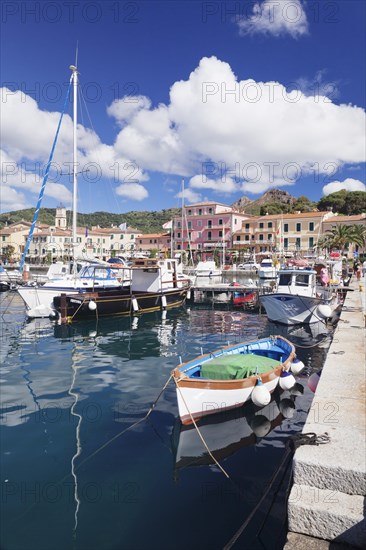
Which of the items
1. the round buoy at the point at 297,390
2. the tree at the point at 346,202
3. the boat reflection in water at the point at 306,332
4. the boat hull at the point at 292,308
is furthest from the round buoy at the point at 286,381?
the tree at the point at 346,202

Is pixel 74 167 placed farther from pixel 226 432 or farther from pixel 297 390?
pixel 226 432

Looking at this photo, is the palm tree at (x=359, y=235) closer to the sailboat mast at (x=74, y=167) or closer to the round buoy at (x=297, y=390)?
the sailboat mast at (x=74, y=167)

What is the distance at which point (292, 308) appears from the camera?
21.2 metres

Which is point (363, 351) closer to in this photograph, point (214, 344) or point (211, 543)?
point (211, 543)

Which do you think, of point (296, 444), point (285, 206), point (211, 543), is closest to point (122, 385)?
point (211, 543)

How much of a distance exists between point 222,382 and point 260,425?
1.41 m

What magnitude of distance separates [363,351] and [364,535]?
291 inches

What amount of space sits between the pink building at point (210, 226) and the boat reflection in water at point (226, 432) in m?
65.3

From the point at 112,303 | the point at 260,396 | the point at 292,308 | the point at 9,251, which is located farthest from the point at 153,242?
the point at 260,396

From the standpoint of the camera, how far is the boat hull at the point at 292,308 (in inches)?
813

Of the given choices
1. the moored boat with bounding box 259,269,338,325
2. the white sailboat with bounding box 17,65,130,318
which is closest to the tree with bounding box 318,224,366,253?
the moored boat with bounding box 259,269,338,325

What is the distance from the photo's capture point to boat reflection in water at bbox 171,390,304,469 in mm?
7668

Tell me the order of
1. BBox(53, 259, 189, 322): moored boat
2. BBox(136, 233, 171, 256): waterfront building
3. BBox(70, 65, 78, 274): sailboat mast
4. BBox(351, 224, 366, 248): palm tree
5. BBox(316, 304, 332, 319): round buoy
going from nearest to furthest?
BBox(316, 304, 332, 319): round buoy → BBox(53, 259, 189, 322): moored boat → BBox(70, 65, 78, 274): sailboat mast → BBox(351, 224, 366, 248): palm tree → BBox(136, 233, 171, 256): waterfront building

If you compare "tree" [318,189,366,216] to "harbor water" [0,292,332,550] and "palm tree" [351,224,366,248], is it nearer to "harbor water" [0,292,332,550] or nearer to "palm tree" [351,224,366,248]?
"palm tree" [351,224,366,248]
